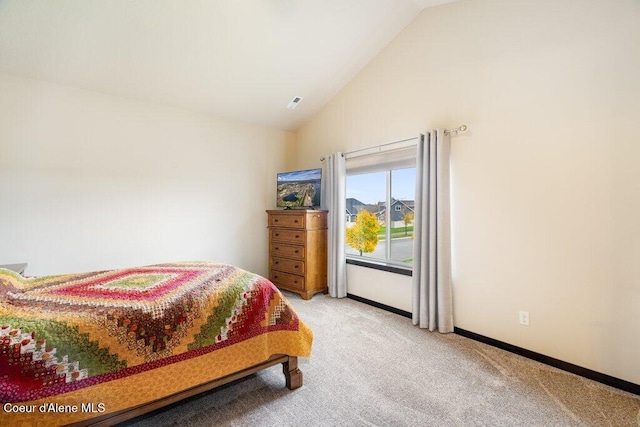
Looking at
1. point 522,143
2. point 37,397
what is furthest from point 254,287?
point 522,143

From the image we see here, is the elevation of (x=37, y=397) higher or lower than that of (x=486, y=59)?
lower

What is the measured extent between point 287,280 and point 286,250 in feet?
1.38

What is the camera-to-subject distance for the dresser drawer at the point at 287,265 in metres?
3.84

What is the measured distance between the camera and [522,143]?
2.33m

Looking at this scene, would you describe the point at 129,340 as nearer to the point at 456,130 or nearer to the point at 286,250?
the point at 286,250

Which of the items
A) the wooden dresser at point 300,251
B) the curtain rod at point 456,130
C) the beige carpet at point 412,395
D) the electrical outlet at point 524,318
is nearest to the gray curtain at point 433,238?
the curtain rod at point 456,130

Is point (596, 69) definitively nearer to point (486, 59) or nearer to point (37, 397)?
point (486, 59)

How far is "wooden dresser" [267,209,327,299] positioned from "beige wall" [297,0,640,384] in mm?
1764

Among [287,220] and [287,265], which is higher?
[287,220]

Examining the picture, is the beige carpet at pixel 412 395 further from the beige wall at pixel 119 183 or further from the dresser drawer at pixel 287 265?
the beige wall at pixel 119 183

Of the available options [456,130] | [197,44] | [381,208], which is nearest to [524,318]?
[456,130]

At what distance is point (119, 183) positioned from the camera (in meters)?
3.28

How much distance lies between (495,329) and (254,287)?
2.15 m

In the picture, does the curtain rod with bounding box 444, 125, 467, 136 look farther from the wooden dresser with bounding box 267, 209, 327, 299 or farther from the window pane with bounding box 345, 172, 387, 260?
the wooden dresser with bounding box 267, 209, 327, 299
